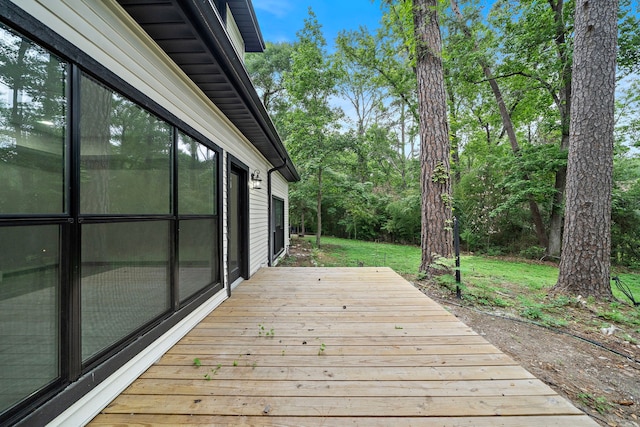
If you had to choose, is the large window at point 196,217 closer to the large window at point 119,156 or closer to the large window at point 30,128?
the large window at point 119,156

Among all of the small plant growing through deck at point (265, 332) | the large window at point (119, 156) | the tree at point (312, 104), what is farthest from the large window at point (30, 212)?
the tree at point (312, 104)

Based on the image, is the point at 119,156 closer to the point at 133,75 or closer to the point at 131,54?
the point at 133,75

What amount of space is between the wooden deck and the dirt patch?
0.60 metres

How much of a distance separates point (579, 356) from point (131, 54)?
4.66 metres

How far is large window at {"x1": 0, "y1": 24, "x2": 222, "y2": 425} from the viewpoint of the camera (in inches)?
41.0

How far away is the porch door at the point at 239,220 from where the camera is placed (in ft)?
13.3

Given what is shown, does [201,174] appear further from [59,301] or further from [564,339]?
[564,339]

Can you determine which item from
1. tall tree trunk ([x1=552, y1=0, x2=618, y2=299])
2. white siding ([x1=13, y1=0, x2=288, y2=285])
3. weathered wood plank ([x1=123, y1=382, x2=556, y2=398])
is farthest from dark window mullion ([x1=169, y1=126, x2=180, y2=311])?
tall tree trunk ([x1=552, y1=0, x2=618, y2=299])

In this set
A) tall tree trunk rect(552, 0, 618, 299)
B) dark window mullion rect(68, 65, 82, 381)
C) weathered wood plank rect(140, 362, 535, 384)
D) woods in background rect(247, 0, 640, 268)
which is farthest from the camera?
woods in background rect(247, 0, 640, 268)

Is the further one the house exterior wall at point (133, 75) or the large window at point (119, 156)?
the large window at point (119, 156)

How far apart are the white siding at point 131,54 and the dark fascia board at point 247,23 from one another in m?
3.22

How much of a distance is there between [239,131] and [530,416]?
4.24 metres

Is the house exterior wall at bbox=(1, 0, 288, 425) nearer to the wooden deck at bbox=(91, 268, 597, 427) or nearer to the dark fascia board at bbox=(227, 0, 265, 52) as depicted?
the wooden deck at bbox=(91, 268, 597, 427)

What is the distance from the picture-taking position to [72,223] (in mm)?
1279
